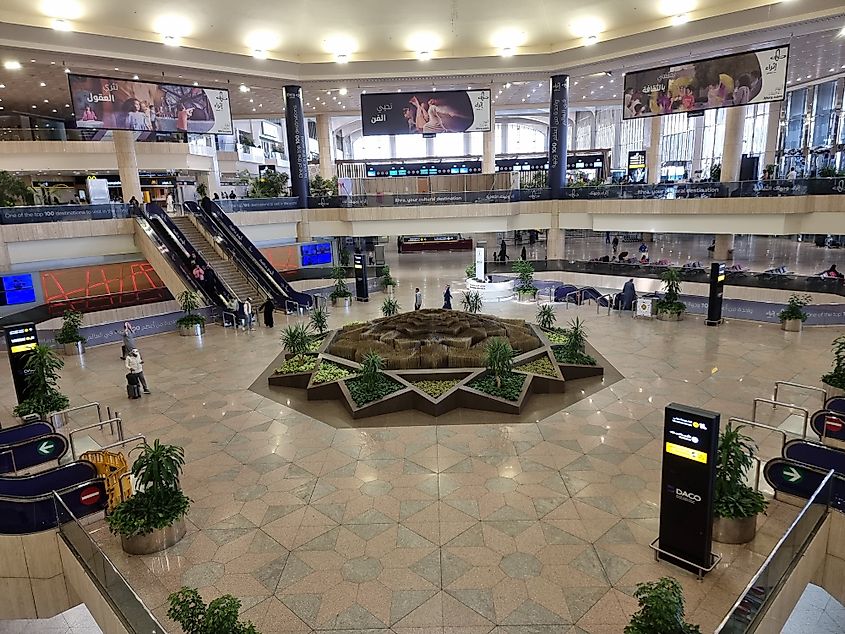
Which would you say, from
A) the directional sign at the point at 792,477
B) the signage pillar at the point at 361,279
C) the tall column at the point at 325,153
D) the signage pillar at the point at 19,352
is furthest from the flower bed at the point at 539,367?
the tall column at the point at 325,153

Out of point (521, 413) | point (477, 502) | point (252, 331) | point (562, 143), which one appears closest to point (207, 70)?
point (252, 331)

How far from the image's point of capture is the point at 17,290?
21.1 m

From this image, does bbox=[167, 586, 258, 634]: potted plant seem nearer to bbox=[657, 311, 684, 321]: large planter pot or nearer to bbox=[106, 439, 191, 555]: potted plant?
bbox=[106, 439, 191, 555]: potted plant

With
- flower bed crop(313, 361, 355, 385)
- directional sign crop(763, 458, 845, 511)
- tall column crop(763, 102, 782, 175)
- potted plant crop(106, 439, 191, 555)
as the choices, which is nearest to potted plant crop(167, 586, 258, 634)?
potted plant crop(106, 439, 191, 555)

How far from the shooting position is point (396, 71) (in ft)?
90.1

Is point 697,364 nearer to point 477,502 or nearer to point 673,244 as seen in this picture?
point 477,502

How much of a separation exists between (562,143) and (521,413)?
2116cm

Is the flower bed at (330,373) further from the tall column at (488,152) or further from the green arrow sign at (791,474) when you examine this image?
the tall column at (488,152)

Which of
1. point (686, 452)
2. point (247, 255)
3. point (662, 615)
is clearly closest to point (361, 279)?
point (247, 255)

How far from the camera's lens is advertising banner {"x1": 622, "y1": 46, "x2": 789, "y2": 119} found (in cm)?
1925

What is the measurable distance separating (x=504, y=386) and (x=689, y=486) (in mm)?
5710

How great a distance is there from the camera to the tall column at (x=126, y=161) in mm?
25438

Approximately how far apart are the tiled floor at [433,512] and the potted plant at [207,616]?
39.2 inches

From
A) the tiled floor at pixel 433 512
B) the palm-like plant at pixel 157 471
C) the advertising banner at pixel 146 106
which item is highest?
the advertising banner at pixel 146 106
